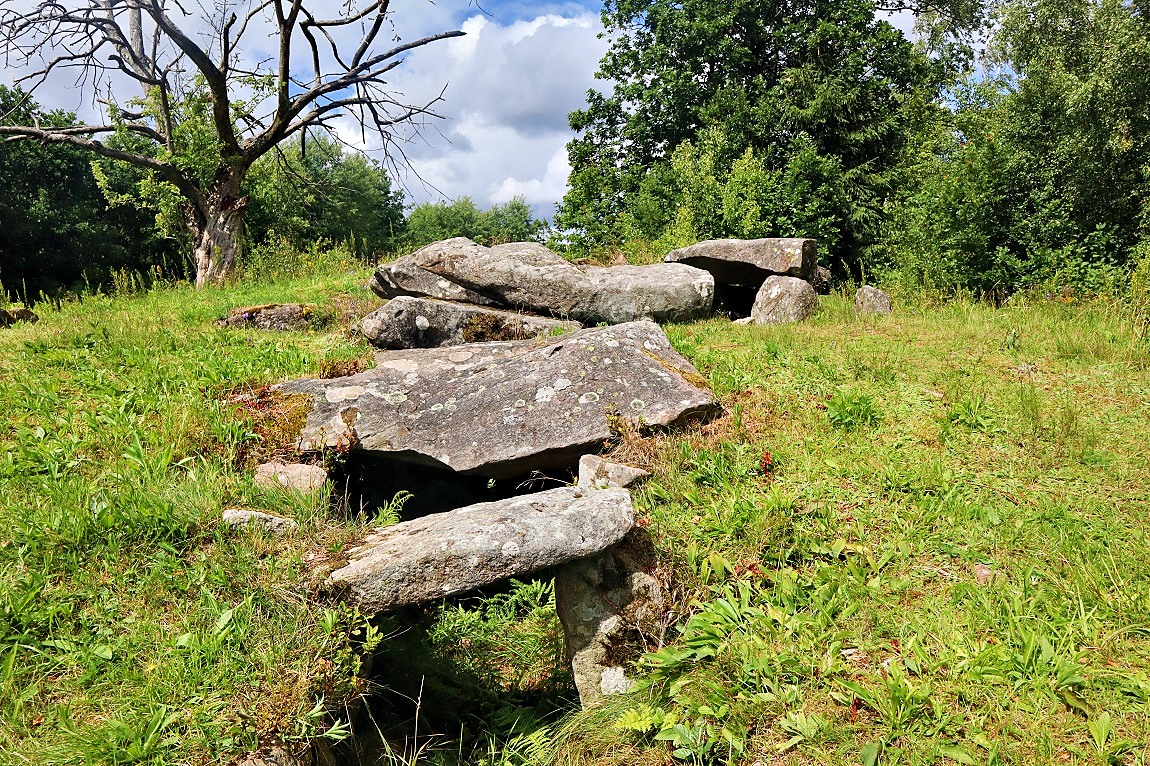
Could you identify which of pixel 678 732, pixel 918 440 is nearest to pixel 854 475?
pixel 918 440

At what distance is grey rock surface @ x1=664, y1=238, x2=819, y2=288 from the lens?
33.8 ft

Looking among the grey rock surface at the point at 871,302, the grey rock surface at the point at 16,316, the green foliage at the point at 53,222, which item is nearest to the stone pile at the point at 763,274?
the grey rock surface at the point at 871,302

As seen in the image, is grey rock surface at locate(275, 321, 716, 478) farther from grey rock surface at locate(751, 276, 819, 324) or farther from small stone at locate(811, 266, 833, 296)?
small stone at locate(811, 266, 833, 296)

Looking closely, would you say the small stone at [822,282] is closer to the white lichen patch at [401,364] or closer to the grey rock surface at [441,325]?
the grey rock surface at [441,325]

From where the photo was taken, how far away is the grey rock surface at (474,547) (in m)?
3.98

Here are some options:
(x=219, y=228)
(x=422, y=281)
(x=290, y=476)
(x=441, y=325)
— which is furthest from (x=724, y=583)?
(x=219, y=228)

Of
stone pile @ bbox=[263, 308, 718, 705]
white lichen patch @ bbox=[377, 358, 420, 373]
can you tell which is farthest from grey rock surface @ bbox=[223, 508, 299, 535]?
white lichen patch @ bbox=[377, 358, 420, 373]

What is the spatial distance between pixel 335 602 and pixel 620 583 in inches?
73.2

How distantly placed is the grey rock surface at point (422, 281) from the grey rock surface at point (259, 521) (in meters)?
5.72

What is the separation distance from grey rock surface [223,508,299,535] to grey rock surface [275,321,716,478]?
136cm

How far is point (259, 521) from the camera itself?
444 centimetres

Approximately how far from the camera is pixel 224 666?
3471 millimetres

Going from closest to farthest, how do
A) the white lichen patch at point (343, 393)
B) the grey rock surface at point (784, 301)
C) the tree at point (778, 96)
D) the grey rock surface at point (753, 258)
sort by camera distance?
1. the white lichen patch at point (343, 393)
2. the grey rock surface at point (784, 301)
3. the grey rock surface at point (753, 258)
4. the tree at point (778, 96)

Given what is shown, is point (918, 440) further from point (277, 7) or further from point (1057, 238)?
point (277, 7)
